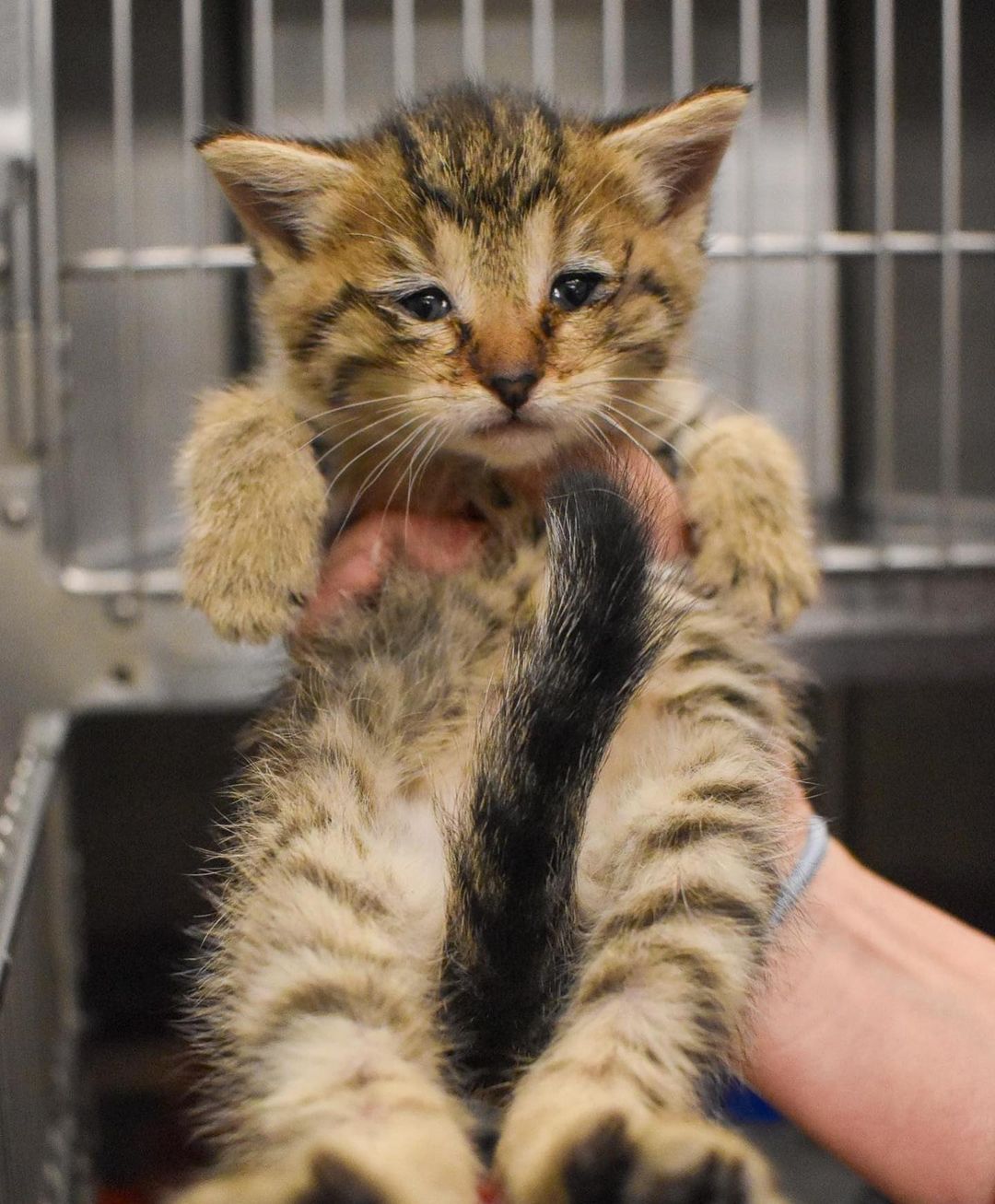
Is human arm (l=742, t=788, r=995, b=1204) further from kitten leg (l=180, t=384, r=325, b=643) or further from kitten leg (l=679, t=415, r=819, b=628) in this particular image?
kitten leg (l=180, t=384, r=325, b=643)

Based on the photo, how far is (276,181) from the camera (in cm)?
76

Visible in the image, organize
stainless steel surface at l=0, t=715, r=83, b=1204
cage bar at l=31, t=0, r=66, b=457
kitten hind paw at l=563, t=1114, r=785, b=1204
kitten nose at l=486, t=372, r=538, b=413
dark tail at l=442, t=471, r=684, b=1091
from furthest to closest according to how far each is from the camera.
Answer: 1. cage bar at l=31, t=0, r=66, b=457
2. stainless steel surface at l=0, t=715, r=83, b=1204
3. kitten nose at l=486, t=372, r=538, b=413
4. dark tail at l=442, t=471, r=684, b=1091
5. kitten hind paw at l=563, t=1114, r=785, b=1204

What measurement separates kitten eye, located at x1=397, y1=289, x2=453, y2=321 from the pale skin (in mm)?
125

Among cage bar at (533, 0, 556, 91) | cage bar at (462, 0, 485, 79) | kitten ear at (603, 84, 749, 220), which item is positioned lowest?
kitten ear at (603, 84, 749, 220)

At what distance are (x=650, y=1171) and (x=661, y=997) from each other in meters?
0.11

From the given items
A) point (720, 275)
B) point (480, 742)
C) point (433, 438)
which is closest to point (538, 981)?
point (480, 742)

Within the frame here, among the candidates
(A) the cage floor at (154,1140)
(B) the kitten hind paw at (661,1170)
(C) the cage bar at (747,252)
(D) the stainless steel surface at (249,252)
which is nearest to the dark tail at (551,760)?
(B) the kitten hind paw at (661,1170)

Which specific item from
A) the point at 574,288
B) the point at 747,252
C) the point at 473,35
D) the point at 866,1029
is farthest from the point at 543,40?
the point at 866,1029

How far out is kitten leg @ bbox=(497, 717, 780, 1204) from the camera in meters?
0.43

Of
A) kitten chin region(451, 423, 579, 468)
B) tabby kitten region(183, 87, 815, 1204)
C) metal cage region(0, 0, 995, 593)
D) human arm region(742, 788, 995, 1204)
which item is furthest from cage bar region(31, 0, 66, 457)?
human arm region(742, 788, 995, 1204)

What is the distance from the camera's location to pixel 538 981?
21.5 inches

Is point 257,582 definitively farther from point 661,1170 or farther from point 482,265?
point 661,1170

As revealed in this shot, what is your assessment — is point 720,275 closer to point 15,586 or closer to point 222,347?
point 222,347

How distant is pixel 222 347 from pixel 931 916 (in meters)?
1.08
